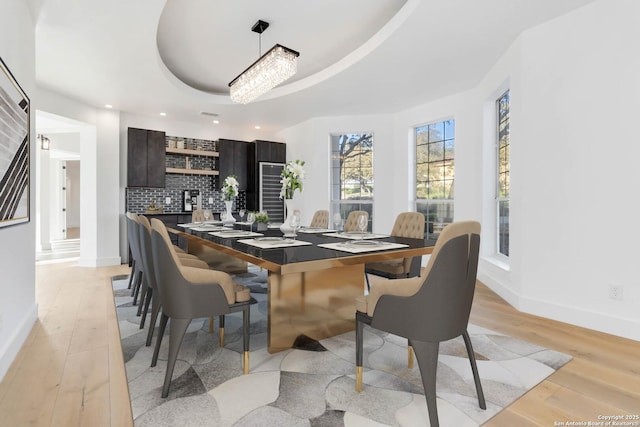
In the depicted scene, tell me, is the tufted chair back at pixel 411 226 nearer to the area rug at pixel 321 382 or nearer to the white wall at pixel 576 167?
the area rug at pixel 321 382

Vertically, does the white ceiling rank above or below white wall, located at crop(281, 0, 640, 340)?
above

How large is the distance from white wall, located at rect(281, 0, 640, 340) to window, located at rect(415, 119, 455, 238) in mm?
1435

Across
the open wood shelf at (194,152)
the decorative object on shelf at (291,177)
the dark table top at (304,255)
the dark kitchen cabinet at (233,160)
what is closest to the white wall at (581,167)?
the dark table top at (304,255)

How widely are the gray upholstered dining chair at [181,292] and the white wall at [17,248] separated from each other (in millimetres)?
1101

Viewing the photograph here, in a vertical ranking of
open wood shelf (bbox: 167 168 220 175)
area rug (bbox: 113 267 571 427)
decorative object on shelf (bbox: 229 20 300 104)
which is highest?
decorative object on shelf (bbox: 229 20 300 104)

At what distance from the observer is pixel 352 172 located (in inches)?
248

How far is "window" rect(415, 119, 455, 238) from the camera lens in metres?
5.25

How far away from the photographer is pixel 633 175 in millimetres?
2592

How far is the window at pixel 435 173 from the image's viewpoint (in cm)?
525

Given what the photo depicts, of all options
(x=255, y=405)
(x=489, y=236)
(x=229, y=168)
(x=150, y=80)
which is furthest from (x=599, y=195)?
(x=229, y=168)

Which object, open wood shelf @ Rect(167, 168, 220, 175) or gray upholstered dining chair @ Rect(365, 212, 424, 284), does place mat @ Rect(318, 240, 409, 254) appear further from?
open wood shelf @ Rect(167, 168, 220, 175)

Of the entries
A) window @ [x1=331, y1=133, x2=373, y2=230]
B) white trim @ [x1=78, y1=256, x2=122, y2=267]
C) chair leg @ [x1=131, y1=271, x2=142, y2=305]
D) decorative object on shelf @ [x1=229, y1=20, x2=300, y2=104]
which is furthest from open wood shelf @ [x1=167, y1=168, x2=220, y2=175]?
chair leg @ [x1=131, y1=271, x2=142, y2=305]

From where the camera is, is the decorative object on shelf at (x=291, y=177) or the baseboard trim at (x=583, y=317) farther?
the decorative object on shelf at (x=291, y=177)

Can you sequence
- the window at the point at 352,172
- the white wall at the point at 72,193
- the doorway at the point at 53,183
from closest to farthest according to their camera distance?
1. the doorway at the point at 53,183
2. the window at the point at 352,172
3. the white wall at the point at 72,193
